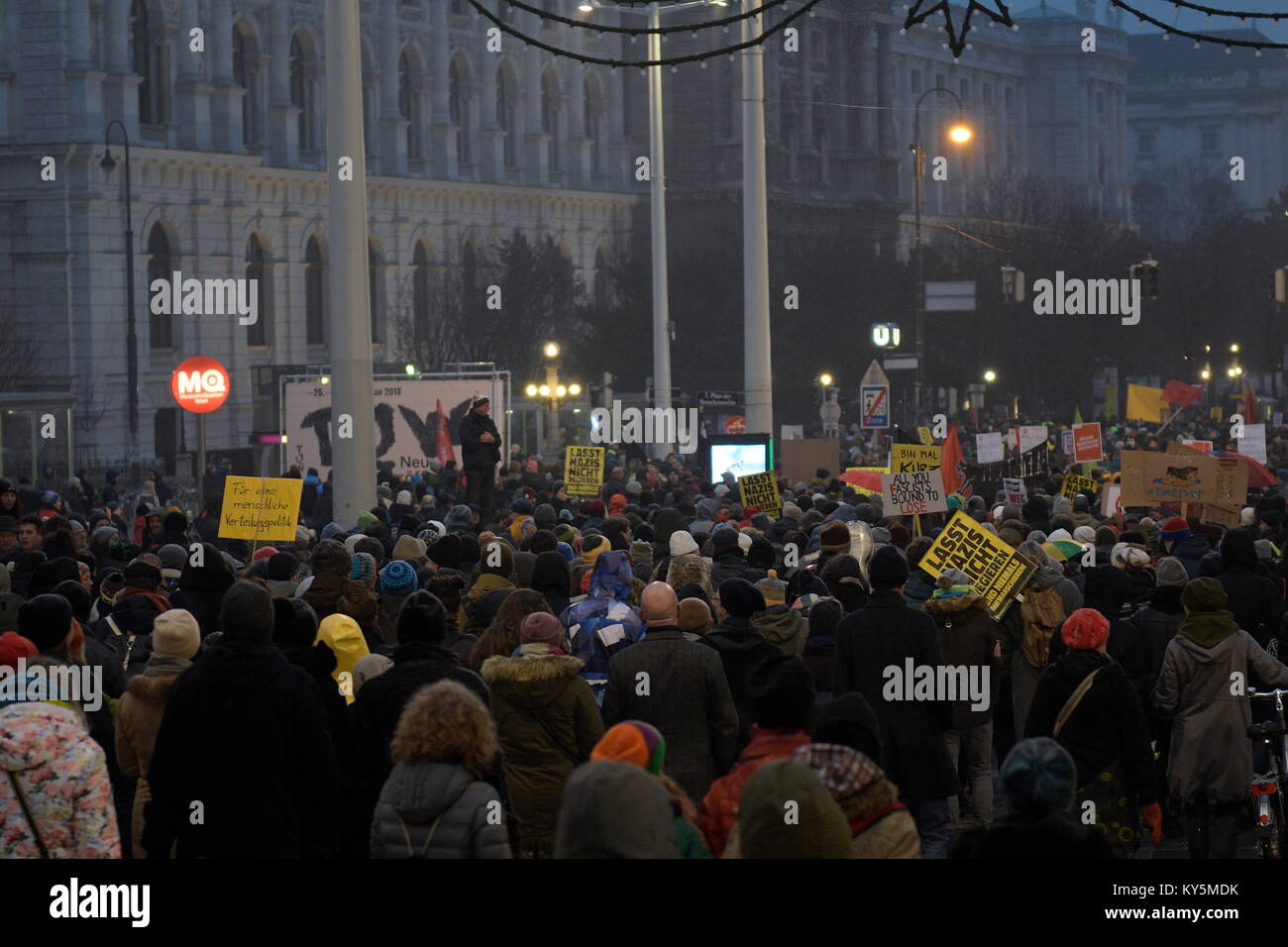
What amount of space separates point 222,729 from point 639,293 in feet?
197

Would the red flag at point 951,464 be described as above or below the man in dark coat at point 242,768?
above

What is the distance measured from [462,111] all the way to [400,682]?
65.6 meters

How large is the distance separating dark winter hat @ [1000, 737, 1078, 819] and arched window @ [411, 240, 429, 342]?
58.4 metres

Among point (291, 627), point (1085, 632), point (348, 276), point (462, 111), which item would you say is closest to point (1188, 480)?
point (348, 276)

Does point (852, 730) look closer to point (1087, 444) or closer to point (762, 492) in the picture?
point (762, 492)

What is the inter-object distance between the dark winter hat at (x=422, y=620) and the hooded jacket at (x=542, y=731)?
410mm

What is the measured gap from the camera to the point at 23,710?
277 inches

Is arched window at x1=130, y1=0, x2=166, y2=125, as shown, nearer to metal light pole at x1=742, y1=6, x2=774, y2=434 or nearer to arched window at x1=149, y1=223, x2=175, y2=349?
arched window at x1=149, y1=223, x2=175, y2=349

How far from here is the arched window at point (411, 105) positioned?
2768 inches

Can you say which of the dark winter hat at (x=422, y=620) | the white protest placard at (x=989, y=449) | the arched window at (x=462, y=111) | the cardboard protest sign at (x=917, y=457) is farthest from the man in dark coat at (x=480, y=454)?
the arched window at (x=462, y=111)

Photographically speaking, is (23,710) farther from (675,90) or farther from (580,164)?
(675,90)

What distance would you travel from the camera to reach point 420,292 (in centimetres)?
6762

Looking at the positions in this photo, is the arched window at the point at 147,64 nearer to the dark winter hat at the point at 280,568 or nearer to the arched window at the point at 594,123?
the arched window at the point at 594,123
